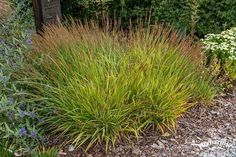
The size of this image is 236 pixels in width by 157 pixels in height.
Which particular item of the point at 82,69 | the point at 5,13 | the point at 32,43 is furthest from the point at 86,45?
the point at 5,13

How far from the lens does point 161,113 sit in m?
3.66

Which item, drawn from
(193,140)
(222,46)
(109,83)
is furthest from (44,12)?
(193,140)

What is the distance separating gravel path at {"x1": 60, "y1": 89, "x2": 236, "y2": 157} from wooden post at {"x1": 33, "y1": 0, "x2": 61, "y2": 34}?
215 cm

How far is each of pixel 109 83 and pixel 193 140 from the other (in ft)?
2.77

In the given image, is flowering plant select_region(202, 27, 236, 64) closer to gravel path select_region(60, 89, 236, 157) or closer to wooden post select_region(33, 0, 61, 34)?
gravel path select_region(60, 89, 236, 157)

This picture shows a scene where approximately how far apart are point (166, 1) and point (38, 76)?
3.00 meters

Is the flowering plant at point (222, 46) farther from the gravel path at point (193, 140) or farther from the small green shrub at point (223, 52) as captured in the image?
the gravel path at point (193, 140)

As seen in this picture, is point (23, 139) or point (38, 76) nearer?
point (23, 139)

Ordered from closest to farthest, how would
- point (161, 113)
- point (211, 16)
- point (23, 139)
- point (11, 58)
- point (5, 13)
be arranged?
point (23, 139) < point (161, 113) < point (11, 58) < point (211, 16) < point (5, 13)

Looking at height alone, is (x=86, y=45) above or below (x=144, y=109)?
above

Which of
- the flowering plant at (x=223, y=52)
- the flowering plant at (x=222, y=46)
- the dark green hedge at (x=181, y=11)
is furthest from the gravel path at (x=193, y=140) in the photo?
the dark green hedge at (x=181, y=11)

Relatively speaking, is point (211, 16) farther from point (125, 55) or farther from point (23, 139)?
point (23, 139)

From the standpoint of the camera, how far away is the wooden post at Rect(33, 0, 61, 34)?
17.1ft

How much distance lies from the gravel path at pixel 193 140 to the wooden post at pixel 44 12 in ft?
7.05
